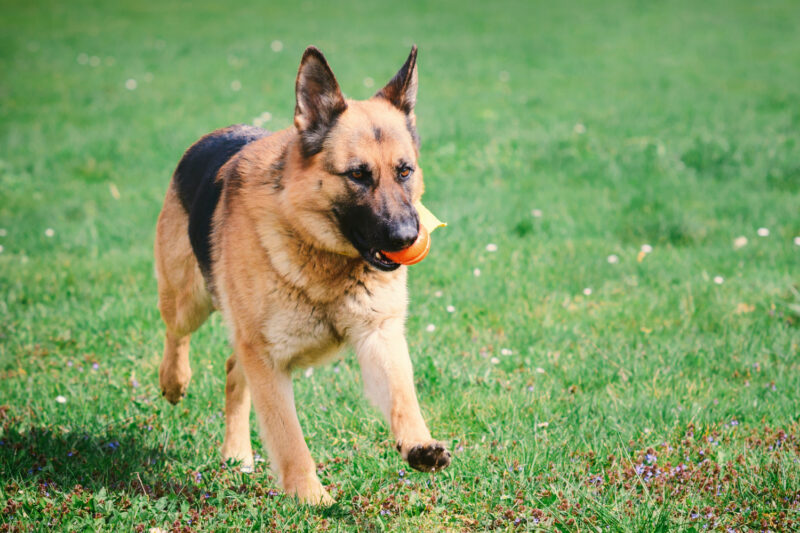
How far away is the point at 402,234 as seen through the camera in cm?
295

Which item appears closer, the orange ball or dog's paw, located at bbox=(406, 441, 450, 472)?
dog's paw, located at bbox=(406, 441, 450, 472)

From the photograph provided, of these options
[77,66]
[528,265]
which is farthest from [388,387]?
[77,66]

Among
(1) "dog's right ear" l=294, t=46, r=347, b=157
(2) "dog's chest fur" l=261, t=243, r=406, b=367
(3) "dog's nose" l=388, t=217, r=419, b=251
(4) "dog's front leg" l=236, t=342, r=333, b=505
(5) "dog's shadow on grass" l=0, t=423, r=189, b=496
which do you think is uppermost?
(1) "dog's right ear" l=294, t=46, r=347, b=157

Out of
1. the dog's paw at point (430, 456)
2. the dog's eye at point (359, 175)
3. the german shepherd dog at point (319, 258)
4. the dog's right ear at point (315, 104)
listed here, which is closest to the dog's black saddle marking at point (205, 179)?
the german shepherd dog at point (319, 258)

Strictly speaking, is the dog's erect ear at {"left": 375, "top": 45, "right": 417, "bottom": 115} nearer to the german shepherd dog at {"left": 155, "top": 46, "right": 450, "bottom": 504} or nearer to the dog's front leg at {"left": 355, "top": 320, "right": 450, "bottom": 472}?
the german shepherd dog at {"left": 155, "top": 46, "right": 450, "bottom": 504}

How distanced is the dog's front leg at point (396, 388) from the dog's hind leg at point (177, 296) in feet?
4.06

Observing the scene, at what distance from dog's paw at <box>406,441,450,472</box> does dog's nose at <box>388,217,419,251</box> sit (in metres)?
0.84

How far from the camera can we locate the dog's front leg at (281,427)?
3.03 meters

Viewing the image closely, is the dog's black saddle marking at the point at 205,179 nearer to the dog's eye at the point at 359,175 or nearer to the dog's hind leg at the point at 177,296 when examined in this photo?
the dog's hind leg at the point at 177,296

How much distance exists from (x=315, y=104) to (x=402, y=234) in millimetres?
831

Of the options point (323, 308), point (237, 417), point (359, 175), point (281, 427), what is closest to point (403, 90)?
point (359, 175)

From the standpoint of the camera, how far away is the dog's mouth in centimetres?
312

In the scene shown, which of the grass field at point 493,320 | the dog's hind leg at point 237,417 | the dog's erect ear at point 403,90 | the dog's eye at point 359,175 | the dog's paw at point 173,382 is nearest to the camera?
the grass field at point 493,320

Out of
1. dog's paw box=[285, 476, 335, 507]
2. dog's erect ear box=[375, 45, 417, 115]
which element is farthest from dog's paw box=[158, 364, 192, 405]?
dog's erect ear box=[375, 45, 417, 115]
